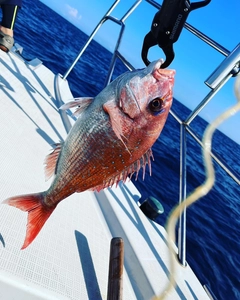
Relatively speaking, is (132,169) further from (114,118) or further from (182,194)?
(182,194)

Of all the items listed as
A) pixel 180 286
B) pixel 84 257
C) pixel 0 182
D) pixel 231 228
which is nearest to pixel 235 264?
pixel 231 228

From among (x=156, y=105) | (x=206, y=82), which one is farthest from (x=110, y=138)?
(x=206, y=82)

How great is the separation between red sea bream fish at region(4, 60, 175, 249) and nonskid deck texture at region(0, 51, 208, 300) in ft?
1.27

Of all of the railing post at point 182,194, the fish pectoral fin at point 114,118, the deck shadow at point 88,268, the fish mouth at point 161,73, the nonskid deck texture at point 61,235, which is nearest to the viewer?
the fish pectoral fin at point 114,118

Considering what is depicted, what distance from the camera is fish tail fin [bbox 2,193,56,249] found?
1.29m

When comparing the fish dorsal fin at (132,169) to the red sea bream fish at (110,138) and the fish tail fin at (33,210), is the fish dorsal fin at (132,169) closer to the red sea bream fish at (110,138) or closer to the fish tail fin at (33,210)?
the red sea bream fish at (110,138)

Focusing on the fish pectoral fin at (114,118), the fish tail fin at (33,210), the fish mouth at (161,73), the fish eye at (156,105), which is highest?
the fish mouth at (161,73)

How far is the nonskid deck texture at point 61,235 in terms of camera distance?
157 cm

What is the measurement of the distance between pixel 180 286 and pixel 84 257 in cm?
91

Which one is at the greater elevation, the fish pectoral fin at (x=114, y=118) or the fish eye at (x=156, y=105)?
the fish eye at (x=156, y=105)

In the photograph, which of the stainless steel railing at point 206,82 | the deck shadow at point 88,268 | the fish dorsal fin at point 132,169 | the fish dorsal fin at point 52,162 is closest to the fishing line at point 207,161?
the stainless steel railing at point 206,82

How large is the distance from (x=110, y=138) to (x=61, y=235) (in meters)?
1.11

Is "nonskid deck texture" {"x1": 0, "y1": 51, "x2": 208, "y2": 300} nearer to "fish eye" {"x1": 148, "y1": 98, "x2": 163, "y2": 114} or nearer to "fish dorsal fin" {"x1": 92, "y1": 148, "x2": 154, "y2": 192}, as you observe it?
"fish dorsal fin" {"x1": 92, "y1": 148, "x2": 154, "y2": 192}

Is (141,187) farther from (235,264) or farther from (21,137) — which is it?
(21,137)
